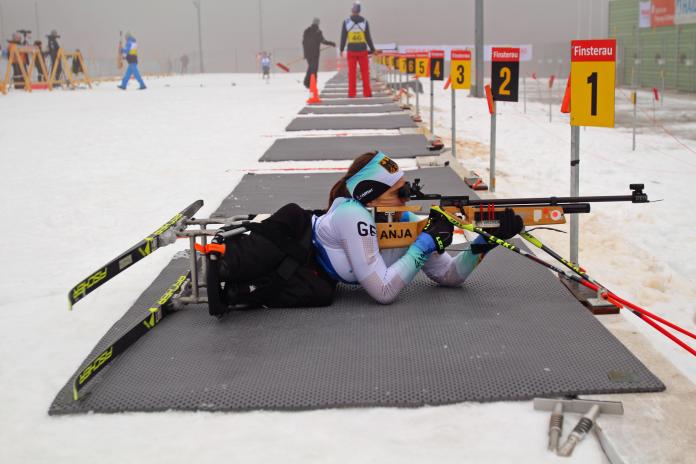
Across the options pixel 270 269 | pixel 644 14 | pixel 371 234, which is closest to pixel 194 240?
pixel 270 269

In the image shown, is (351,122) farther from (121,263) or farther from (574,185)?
(121,263)

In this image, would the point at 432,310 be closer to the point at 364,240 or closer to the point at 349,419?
the point at 364,240

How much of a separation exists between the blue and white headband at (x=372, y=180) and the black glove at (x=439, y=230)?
0.94ft

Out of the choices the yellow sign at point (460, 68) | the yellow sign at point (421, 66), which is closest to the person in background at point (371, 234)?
the yellow sign at point (460, 68)

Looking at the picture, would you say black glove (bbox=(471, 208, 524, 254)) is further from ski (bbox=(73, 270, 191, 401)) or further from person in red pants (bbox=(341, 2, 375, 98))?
person in red pants (bbox=(341, 2, 375, 98))

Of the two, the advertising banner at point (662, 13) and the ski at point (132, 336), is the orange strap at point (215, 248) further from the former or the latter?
the advertising banner at point (662, 13)

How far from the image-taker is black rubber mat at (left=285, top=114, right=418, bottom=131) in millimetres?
13422

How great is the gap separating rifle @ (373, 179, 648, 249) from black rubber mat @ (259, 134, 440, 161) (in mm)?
5521

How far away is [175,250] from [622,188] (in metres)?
4.84

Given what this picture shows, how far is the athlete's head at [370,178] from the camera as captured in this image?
163 inches

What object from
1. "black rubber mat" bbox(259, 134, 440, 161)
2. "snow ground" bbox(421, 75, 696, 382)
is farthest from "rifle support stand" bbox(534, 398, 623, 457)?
"black rubber mat" bbox(259, 134, 440, 161)

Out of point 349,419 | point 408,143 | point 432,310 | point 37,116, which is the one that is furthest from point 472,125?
point 349,419

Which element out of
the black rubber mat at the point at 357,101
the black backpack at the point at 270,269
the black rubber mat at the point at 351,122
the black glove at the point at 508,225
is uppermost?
the black rubber mat at the point at 357,101

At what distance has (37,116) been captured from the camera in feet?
54.6
